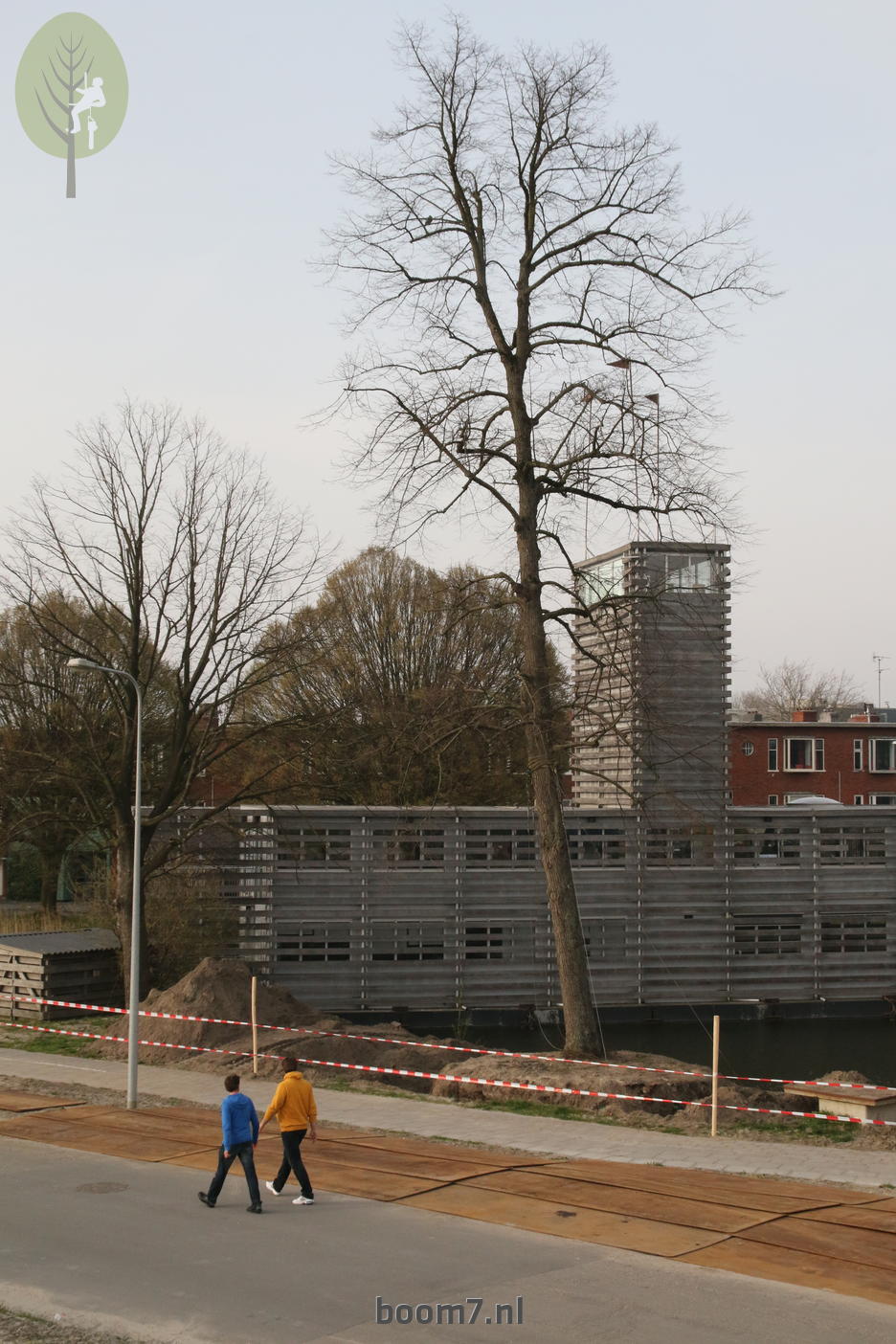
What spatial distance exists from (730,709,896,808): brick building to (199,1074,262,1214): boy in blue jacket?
4665 centimetres

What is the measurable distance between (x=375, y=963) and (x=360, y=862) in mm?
2363

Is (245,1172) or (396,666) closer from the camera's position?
(245,1172)

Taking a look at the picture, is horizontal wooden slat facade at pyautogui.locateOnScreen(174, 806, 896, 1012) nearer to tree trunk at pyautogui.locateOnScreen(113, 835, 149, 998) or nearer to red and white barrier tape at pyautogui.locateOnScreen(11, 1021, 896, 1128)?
tree trunk at pyautogui.locateOnScreen(113, 835, 149, 998)

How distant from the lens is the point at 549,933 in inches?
1248

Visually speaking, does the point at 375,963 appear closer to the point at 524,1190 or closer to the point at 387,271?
the point at 387,271

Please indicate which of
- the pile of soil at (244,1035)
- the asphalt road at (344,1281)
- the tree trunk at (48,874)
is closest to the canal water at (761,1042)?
the pile of soil at (244,1035)

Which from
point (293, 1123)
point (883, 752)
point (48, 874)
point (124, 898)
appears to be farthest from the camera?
point (883, 752)

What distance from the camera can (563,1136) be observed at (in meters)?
15.3

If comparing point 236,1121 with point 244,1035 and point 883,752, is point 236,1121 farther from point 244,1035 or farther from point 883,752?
point 883,752

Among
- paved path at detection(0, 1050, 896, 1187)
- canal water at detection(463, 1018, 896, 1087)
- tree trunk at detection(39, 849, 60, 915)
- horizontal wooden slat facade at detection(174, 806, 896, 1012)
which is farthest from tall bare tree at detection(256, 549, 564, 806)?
paved path at detection(0, 1050, 896, 1187)

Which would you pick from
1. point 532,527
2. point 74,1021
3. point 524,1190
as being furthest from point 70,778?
point 524,1190

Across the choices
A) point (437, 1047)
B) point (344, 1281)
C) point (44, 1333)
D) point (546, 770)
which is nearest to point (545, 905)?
point (437, 1047)

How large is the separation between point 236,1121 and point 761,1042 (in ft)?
68.0

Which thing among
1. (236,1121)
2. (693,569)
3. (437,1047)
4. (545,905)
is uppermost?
(693,569)
